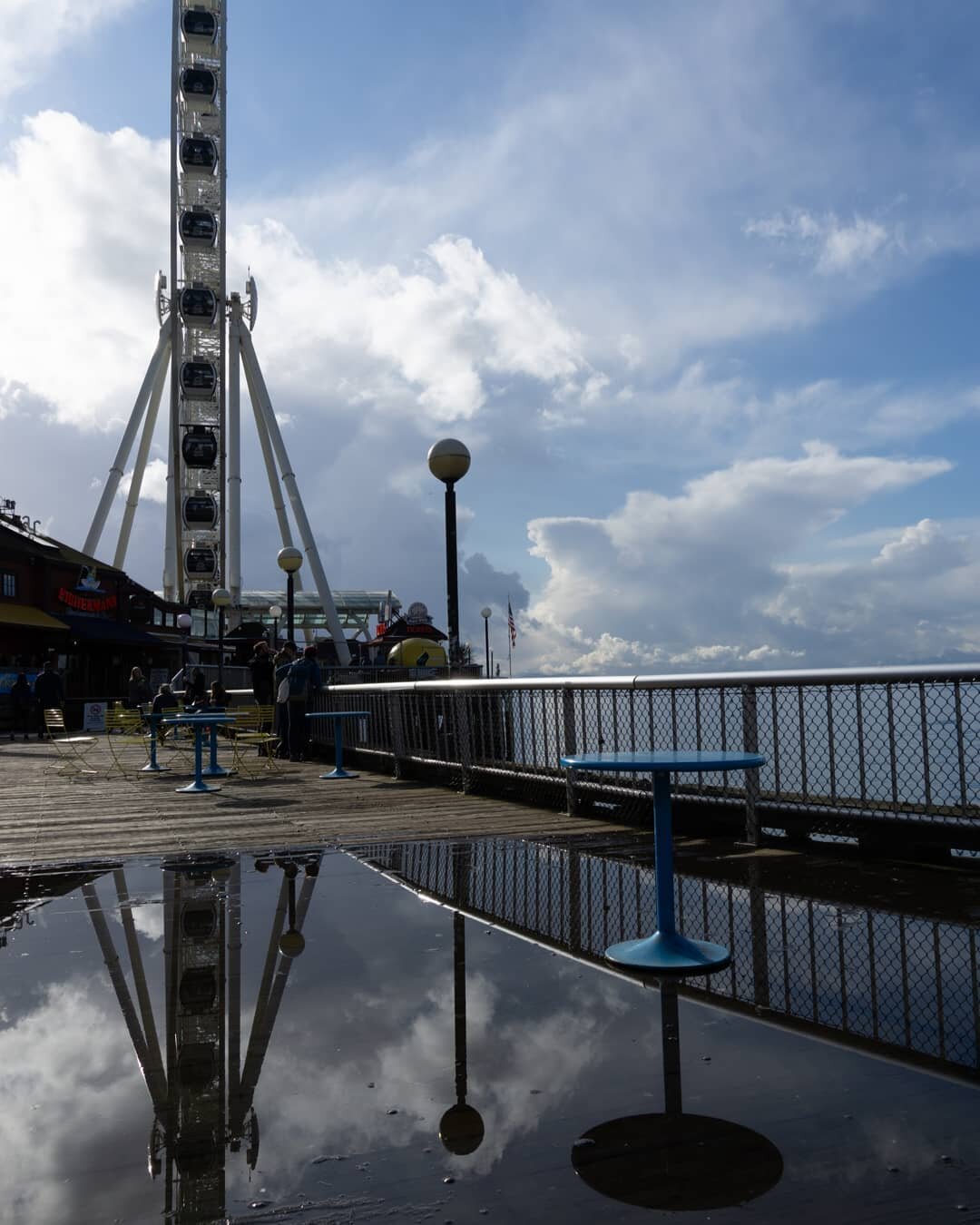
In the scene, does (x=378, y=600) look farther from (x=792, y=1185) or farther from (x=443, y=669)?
(x=792, y=1185)

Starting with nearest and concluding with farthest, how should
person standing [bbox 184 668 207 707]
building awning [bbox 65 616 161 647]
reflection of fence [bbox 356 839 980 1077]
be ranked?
reflection of fence [bbox 356 839 980 1077] < person standing [bbox 184 668 207 707] < building awning [bbox 65 616 161 647]

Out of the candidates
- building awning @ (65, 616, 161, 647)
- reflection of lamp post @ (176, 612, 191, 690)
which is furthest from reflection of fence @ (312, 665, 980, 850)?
reflection of lamp post @ (176, 612, 191, 690)

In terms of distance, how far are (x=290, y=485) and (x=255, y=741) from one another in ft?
155

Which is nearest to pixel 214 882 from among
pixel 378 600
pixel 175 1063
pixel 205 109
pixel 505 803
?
pixel 175 1063

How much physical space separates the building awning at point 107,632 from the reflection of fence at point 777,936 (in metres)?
36.1

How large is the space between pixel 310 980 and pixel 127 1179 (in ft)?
5.51

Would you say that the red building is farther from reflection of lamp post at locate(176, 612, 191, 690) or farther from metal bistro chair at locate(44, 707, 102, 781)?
metal bistro chair at locate(44, 707, 102, 781)

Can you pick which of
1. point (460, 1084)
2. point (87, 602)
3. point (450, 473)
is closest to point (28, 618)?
point (87, 602)

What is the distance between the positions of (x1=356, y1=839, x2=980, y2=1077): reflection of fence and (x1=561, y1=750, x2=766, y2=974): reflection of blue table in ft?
0.36

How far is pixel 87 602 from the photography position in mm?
44375

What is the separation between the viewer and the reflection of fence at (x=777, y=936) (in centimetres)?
352

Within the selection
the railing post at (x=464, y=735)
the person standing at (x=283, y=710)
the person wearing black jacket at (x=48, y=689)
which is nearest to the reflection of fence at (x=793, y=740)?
the railing post at (x=464, y=735)

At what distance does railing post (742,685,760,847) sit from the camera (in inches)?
287

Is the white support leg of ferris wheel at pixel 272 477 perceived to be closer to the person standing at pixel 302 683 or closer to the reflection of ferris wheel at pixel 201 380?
the reflection of ferris wheel at pixel 201 380
